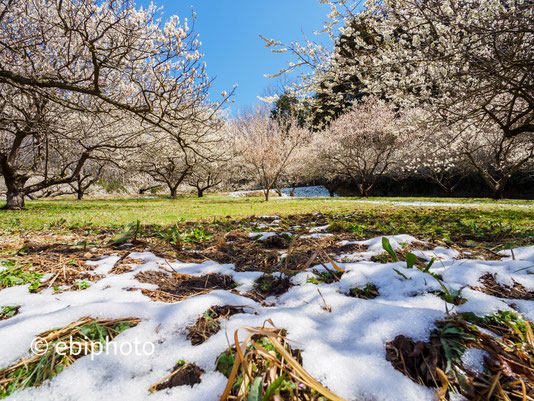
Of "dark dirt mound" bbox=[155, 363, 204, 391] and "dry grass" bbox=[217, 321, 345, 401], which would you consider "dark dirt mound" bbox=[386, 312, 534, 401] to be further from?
"dark dirt mound" bbox=[155, 363, 204, 391]

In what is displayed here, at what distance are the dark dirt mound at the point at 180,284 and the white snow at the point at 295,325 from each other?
3.0 inches

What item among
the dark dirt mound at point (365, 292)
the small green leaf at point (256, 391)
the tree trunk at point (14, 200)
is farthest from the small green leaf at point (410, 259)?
the tree trunk at point (14, 200)

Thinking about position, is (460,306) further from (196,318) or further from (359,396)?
(196,318)

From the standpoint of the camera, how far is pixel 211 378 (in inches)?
32.0

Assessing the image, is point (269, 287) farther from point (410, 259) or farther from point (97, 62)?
point (97, 62)

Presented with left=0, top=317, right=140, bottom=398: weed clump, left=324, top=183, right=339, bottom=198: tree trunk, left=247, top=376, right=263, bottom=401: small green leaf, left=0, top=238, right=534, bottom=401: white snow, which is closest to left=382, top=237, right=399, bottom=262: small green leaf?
left=0, top=238, right=534, bottom=401: white snow

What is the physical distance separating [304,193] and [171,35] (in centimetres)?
2435

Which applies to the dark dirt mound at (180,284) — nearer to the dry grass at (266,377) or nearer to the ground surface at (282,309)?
the ground surface at (282,309)

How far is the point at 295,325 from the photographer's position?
1.05 metres
